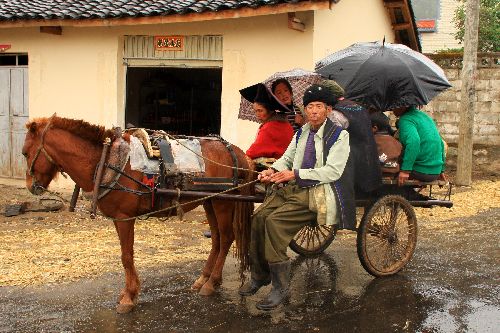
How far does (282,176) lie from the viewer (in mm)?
5652

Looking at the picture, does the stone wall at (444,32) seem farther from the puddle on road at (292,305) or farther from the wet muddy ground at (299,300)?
the puddle on road at (292,305)

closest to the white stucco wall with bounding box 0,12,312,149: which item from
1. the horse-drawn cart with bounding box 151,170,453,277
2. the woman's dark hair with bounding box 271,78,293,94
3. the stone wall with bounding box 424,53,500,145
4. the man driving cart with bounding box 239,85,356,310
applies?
the woman's dark hair with bounding box 271,78,293,94

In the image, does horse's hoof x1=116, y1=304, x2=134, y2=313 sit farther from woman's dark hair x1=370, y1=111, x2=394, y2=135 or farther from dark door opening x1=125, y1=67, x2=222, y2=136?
dark door opening x1=125, y1=67, x2=222, y2=136

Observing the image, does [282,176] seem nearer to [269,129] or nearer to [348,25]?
[269,129]

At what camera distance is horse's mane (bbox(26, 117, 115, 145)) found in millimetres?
5605

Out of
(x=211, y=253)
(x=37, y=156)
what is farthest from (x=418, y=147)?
(x=37, y=156)

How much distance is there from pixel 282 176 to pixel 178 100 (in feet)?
35.1

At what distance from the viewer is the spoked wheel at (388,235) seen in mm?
6645

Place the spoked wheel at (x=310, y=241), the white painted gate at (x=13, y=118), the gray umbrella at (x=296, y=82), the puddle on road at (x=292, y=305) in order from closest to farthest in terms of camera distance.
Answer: the puddle on road at (x=292, y=305) < the spoked wheel at (x=310, y=241) < the gray umbrella at (x=296, y=82) < the white painted gate at (x=13, y=118)

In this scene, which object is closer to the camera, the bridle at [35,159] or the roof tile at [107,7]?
the bridle at [35,159]

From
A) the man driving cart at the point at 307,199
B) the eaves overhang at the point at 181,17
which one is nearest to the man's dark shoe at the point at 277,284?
the man driving cart at the point at 307,199

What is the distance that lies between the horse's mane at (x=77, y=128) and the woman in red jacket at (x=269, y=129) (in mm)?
1773

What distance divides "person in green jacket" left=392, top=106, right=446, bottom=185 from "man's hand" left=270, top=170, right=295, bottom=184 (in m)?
1.67

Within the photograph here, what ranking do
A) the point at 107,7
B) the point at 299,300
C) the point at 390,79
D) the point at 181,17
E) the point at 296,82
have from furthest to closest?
1. the point at 107,7
2. the point at 181,17
3. the point at 296,82
4. the point at 390,79
5. the point at 299,300
